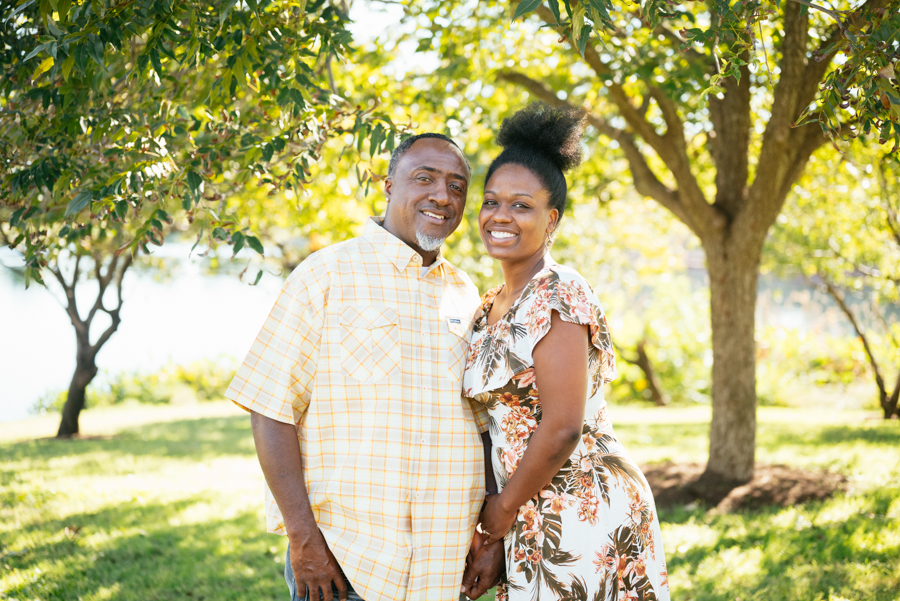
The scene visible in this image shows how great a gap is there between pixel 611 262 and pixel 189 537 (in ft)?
37.0

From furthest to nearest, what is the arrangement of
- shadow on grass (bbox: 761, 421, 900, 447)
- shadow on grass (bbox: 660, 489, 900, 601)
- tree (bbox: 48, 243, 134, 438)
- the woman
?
1. tree (bbox: 48, 243, 134, 438)
2. shadow on grass (bbox: 761, 421, 900, 447)
3. shadow on grass (bbox: 660, 489, 900, 601)
4. the woman

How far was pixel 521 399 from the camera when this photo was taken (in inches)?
97.2

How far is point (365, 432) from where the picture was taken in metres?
2.46

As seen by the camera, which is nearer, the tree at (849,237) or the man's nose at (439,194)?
the man's nose at (439,194)

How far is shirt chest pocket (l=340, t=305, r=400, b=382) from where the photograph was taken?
2514 millimetres

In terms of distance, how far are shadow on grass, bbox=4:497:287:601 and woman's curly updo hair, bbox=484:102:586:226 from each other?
353cm

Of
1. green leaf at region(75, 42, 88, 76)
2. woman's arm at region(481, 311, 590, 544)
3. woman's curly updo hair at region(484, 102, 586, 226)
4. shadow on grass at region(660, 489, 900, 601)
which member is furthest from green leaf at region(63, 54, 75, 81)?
shadow on grass at region(660, 489, 900, 601)

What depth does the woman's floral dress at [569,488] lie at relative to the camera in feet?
7.80

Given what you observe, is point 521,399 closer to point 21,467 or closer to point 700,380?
point 21,467

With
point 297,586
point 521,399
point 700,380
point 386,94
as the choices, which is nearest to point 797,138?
point 386,94

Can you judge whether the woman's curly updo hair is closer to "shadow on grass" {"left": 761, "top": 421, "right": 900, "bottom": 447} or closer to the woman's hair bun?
the woman's hair bun

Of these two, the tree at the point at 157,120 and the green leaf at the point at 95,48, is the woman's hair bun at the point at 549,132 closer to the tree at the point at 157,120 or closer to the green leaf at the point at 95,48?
the tree at the point at 157,120

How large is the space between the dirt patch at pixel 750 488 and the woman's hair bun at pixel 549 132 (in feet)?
15.7

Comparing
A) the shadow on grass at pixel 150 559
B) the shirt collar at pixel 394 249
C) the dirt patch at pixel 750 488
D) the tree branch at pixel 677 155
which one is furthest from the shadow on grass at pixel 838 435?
the shirt collar at pixel 394 249
